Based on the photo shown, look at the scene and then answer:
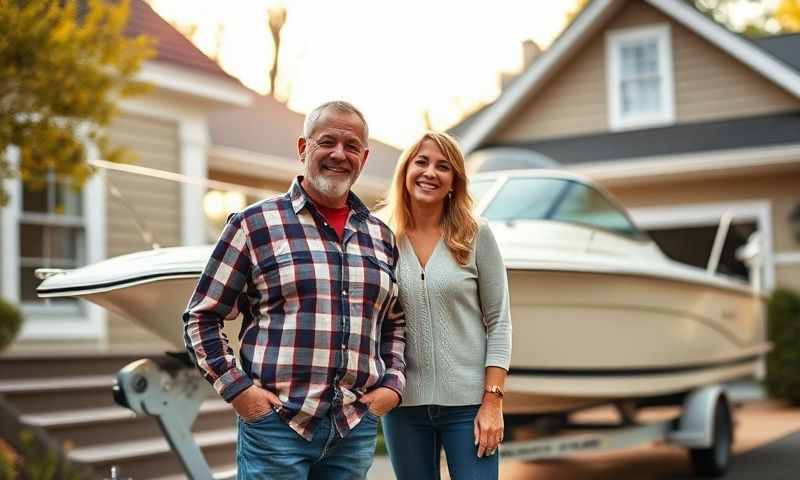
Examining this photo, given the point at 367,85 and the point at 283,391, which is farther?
the point at 367,85

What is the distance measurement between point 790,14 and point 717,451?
68.4ft

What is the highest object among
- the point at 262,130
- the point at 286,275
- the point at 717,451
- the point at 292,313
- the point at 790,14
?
the point at 790,14

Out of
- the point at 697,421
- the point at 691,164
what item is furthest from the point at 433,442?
→ the point at 691,164

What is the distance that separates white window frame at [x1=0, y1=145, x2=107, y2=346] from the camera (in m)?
8.34

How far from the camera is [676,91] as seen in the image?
13320mm

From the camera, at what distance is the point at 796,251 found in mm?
12164

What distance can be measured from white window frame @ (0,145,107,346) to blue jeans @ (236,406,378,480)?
228 inches

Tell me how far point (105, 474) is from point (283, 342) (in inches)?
151

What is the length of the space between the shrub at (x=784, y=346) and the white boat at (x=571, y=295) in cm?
448

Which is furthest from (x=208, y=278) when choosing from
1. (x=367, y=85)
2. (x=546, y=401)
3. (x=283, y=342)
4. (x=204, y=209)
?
(x=367, y=85)

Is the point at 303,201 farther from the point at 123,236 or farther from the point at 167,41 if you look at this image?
the point at 167,41

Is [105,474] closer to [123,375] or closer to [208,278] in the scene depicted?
[123,375]

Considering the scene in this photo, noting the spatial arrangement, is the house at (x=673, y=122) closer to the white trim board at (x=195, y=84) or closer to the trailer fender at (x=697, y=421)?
the white trim board at (x=195, y=84)

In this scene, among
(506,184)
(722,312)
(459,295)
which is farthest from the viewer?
(722,312)
